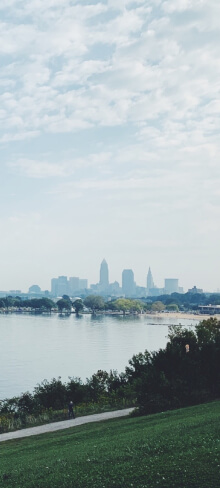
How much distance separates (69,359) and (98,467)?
220ft

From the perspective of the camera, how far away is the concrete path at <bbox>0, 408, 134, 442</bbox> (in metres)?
28.5

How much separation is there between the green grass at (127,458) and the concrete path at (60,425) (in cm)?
461

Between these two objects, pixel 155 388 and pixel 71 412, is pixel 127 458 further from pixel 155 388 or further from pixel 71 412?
pixel 71 412

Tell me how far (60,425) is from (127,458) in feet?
51.5

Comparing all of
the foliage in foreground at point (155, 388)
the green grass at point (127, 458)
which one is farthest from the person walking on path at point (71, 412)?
the green grass at point (127, 458)

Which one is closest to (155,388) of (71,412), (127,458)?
(71,412)

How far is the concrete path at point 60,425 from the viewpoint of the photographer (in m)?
28.5

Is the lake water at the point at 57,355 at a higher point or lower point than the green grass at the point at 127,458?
lower

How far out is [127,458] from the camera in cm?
1564

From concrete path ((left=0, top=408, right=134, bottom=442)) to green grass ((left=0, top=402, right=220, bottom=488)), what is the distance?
4609 millimetres

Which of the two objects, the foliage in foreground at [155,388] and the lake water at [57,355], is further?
the lake water at [57,355]

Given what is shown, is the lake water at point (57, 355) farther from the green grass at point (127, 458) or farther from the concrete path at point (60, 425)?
the green grass at point (127, 458)

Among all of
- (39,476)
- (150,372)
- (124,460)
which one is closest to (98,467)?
(124,460)

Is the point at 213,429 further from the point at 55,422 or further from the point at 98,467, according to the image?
the point at 55,422
